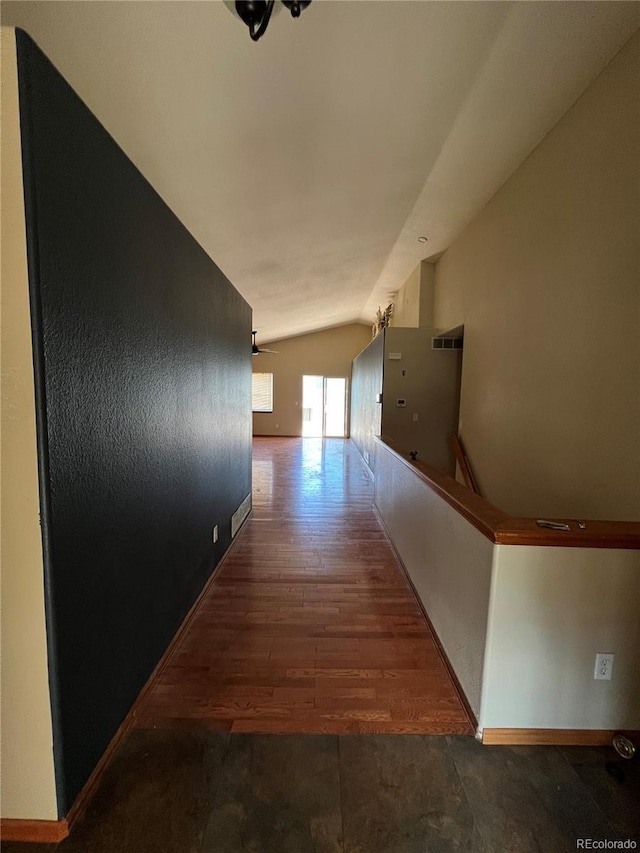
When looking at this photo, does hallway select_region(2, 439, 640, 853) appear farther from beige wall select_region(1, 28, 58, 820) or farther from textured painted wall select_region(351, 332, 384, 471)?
textured painted wall select_region(351, 332, 384, 471)

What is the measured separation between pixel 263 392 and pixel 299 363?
1531 mm

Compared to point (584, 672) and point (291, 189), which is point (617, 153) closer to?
point (291, 189)

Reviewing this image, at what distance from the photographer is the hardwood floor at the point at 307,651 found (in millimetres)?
1551

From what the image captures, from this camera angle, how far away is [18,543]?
1012 millimetres

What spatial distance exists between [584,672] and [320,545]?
225cm

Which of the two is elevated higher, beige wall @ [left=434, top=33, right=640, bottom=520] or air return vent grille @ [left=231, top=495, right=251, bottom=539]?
beige wall @ [left=434, top=33, right=640, bottom=520]

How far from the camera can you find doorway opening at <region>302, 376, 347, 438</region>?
1141 cm

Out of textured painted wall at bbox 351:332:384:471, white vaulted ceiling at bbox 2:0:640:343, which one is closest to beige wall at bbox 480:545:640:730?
white vaulted ceiling at bbox 2:0:640:343

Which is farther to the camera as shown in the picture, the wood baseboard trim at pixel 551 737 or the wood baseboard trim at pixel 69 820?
the wood baseboard trim at pixel 551 737

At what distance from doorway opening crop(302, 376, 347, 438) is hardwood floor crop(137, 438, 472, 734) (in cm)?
805

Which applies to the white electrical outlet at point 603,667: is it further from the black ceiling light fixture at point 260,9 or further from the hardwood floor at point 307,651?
the black ceiling light fixture at point 260,9

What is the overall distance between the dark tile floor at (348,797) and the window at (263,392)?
10201mm

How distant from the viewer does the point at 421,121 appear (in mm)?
2668

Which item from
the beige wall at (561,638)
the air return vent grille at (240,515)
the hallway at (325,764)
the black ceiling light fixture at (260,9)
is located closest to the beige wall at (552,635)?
the beige wall at (561,638)
